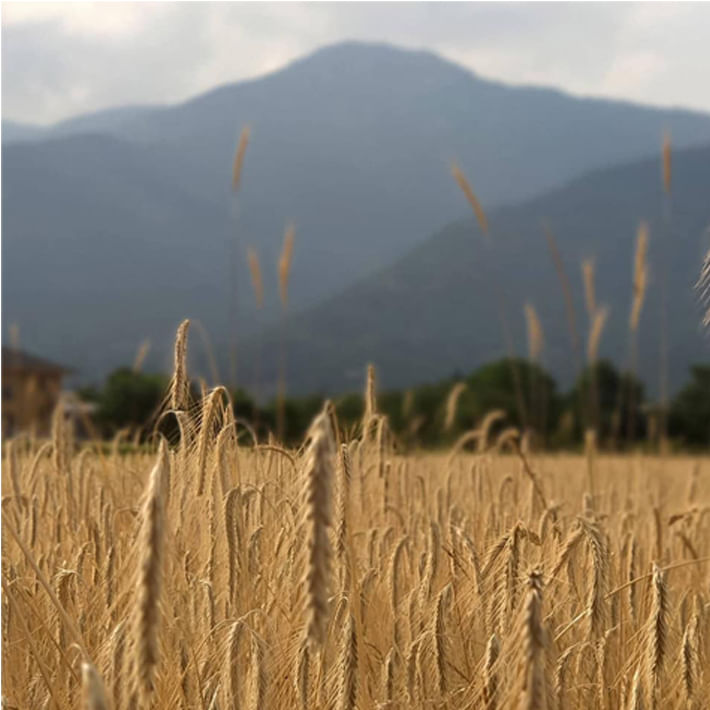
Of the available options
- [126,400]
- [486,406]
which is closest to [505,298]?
[486,406]

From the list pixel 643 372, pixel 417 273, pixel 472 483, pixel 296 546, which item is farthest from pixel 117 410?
pixel 417 273

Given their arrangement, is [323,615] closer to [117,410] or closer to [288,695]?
[288,695]

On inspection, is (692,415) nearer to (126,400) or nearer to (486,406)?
(486,406)

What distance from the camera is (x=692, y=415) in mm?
29922

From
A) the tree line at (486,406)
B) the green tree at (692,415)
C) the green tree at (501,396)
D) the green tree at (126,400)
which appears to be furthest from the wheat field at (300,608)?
the green tree at (692,415)

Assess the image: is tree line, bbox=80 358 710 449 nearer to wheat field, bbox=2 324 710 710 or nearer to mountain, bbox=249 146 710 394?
wheat field, bbox=2 324 710 710

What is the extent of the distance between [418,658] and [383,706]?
308 millimetres

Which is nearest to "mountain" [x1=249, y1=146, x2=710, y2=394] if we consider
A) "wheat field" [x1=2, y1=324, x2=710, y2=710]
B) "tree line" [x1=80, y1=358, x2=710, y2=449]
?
"tree line" [x1=80, y1=358, x2=710, y2=449]

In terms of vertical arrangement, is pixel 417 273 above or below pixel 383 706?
above

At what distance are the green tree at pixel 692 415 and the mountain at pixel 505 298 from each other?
69.5m

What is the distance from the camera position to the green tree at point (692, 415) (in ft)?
94.0

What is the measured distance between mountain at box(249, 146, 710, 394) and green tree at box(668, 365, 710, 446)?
69.5 meters

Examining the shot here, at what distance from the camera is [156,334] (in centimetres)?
14400

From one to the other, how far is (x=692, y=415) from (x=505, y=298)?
3390 inches
